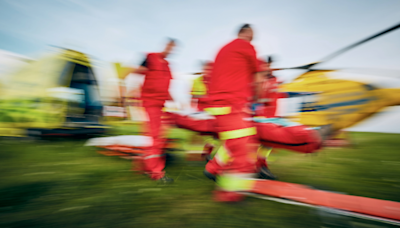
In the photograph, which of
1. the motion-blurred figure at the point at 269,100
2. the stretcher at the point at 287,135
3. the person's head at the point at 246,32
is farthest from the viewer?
the motion-blurred figure at the point at 269,100

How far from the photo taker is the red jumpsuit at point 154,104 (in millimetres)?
2604

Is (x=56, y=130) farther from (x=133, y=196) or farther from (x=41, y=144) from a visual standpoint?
(x=133, y=196)

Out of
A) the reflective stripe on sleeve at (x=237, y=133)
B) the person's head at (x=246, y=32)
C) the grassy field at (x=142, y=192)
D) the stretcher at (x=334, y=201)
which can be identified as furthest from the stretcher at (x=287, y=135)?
the person's head at (x=246, y=32)

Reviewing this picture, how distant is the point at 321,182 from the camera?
2773 mm

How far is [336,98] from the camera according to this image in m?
3.35

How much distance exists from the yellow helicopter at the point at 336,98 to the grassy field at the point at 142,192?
78cm

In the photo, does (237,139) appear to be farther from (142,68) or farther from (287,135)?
(142,68)

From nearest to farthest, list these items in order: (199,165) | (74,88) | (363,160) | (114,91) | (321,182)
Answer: (321,182), (199,165), (363,160), (74,88), (114,91)

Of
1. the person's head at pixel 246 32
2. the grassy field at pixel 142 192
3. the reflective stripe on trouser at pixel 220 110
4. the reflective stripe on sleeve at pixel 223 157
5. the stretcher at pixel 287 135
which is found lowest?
the grassy field at pixel 142 192

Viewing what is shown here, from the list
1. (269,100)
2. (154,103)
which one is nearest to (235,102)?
→ (154,103)

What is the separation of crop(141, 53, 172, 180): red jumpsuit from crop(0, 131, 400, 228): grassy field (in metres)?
0.21

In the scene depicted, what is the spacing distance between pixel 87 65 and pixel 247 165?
4.82 m

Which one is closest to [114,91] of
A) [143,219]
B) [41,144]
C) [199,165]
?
[41,144]

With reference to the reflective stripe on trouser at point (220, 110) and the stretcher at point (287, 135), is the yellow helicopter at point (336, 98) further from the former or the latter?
the reflective stripe on trouser at point (220, 110)
